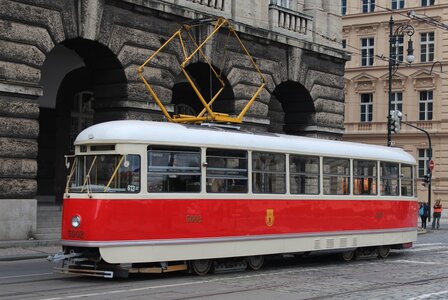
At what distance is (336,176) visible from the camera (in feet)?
60.4

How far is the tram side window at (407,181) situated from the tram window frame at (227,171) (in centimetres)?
673

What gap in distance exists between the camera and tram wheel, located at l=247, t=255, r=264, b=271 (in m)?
16.3

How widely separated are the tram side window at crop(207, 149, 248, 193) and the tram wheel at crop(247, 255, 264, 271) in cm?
151

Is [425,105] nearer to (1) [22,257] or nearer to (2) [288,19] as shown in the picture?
(2) [288,19]

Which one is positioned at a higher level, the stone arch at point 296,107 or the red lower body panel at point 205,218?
the stone arch at point 296,107

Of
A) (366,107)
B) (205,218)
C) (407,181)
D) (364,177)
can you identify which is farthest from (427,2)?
(205,218)

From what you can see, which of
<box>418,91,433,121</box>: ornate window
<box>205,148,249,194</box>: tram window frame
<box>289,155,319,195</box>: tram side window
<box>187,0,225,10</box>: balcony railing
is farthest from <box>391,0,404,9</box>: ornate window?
<box>205,148,249,194</box>: tram window frame

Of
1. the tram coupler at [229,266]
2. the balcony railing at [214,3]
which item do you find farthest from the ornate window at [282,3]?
the tram coupler at [229,266]

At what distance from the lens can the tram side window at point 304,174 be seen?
1711 cm

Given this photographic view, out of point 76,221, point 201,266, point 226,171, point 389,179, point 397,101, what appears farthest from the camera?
point 397,101

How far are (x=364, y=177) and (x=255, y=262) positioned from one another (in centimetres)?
448

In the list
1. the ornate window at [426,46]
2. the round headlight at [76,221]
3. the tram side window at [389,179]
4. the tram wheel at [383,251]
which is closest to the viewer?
the round headlight at [76,221]

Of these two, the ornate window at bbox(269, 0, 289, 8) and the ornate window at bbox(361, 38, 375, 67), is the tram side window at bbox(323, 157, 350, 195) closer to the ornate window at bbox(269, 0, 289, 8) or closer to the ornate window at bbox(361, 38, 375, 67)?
the ornate window at bbox(269, 0, 289, 8)

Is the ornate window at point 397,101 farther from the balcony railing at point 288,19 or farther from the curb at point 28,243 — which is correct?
the curb at point 28,243
